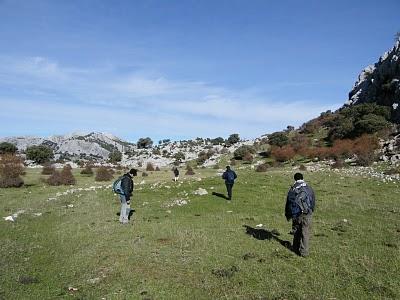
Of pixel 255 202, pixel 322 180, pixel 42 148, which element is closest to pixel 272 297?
pixel 255 202

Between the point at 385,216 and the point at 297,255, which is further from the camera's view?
the point at 385,216

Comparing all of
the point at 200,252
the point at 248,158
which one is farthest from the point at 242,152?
the point at 200,252

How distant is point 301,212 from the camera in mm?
16812

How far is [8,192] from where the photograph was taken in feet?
153

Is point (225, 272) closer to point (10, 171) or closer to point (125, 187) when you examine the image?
point (125, 187)

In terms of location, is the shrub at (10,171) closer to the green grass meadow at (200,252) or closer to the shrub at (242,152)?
the green grass meadow at (200,252)

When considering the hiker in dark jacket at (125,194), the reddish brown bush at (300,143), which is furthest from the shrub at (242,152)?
the hiker in dark jacket at (125,194)

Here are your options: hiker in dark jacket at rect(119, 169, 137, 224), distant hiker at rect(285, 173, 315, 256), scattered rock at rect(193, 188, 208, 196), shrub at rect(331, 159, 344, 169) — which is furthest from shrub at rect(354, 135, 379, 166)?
distant hiker at rect(285, 173, 315, 256)

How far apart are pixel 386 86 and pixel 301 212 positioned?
82.3m

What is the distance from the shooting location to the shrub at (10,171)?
2064 inches

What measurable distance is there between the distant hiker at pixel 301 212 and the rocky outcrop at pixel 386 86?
67.4 meters

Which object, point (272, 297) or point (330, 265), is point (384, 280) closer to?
point (330, 265)

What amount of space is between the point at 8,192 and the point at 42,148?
2458 inches

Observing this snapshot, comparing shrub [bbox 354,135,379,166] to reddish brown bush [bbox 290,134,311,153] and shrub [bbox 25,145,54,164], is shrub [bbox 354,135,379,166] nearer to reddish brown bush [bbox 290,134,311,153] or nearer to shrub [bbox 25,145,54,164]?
reddish brown bush [bbox 290,134,311,153]
